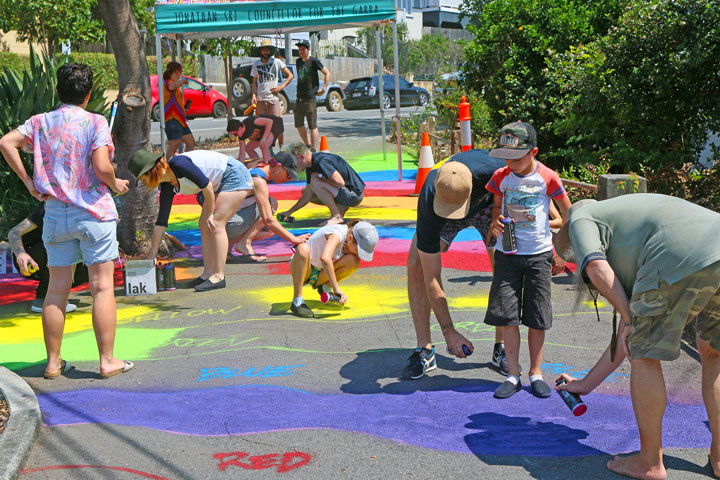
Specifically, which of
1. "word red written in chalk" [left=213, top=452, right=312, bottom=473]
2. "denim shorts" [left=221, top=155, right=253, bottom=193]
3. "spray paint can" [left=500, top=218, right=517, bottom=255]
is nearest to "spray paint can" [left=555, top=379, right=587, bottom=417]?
"spray paint can" [left=500, top=218, right=517, bottom=255]

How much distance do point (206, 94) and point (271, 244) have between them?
1994 centimetres

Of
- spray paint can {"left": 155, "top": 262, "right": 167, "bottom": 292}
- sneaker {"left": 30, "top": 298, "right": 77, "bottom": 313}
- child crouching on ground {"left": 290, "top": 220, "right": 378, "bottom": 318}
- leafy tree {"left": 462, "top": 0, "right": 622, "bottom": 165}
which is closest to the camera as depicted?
child crouching on ground {"left": 290, "top": 220, "right": 378, "bottom": 318}

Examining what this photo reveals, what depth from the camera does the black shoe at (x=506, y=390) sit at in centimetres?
468

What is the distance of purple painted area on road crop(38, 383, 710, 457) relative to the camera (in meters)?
4.11

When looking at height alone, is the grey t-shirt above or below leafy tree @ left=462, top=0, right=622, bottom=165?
below

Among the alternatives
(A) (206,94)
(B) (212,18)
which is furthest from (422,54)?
(B) (212,18)

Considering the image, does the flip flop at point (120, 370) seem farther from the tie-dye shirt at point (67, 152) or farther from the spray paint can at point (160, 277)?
the spray paint can at point (160, 277)

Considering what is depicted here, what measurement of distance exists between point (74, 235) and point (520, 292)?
9.28 ft

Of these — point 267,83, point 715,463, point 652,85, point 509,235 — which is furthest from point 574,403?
point 267,83

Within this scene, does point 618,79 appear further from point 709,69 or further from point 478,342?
point 478,342

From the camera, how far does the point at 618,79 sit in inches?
333

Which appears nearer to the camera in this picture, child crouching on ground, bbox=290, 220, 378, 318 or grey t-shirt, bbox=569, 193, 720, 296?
grey t-shirt, bbox=569, 193, 720, 296

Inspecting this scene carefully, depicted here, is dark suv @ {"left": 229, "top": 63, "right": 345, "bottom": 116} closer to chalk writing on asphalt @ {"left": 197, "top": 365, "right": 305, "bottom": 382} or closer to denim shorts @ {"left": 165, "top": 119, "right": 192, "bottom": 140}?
denim shorts @ {"left": 165, "top": 119, "right": 192, "bottom": 140}

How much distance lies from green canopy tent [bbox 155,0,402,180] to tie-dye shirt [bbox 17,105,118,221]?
5.16 m
